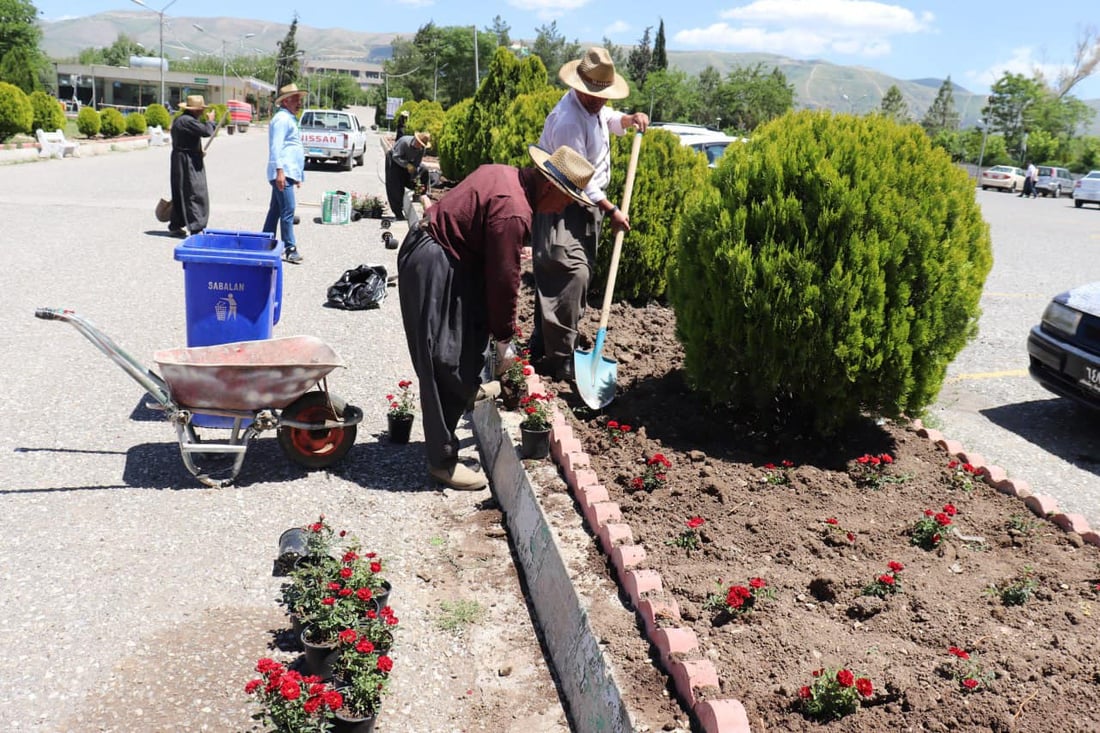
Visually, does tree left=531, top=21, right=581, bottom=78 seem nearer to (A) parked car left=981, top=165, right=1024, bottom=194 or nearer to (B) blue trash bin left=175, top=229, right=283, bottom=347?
(A) parked car left=981, top=165, right=1024, bottom=194

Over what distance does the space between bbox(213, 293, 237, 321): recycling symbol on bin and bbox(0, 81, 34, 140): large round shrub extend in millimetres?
29357

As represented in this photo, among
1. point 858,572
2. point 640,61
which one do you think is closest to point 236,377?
point 858,572

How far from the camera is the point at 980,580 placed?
349cm

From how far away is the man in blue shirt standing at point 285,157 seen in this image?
34.4ft

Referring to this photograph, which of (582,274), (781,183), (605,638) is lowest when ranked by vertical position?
(605,638)

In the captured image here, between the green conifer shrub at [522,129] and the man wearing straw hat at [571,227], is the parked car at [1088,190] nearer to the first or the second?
the green conifer shrub at [522,129]

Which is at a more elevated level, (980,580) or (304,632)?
(980,580)

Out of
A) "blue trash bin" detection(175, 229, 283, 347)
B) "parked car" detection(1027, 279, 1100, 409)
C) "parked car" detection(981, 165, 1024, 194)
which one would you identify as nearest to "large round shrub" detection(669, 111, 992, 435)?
"parked car" detection(1027, 279, 1100, 409)

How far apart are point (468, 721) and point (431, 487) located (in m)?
1.98

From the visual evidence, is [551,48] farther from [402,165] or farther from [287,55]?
[402,165]

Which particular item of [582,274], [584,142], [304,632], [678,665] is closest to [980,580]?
[678,665]

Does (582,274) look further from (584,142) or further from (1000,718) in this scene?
(1000,718)

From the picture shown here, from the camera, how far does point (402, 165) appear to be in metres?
15.0

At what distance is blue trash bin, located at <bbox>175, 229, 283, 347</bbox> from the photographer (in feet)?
17.6
